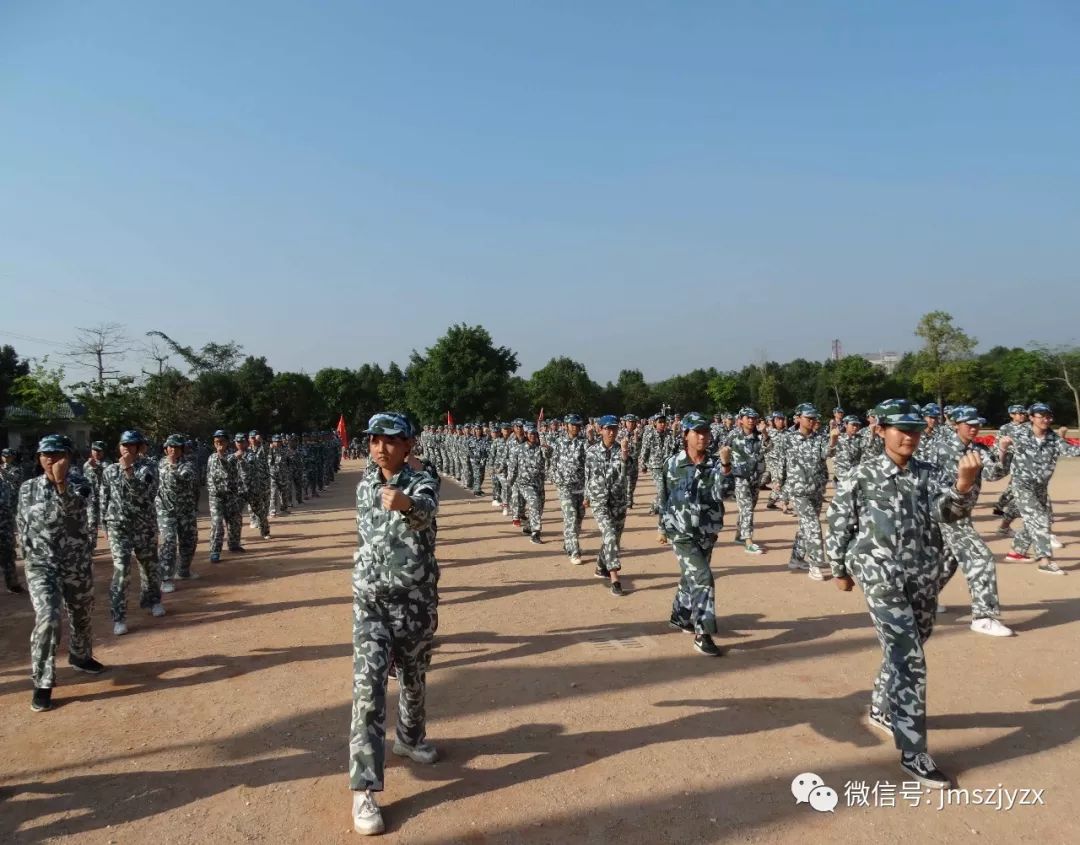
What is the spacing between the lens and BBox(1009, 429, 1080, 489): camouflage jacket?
868 cm

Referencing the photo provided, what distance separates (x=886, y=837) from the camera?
3.42 m

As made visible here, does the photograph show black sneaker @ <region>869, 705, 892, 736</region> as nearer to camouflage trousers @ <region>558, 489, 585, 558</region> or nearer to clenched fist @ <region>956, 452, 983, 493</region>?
clenched fist @ <region>956, 452, 983, 493</region>

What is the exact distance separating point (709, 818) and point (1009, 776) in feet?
5.82

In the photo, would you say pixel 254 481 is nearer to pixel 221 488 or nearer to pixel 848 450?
pixel 221 488

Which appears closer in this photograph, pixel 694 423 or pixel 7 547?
pixel 694 423

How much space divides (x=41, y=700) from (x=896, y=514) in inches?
242

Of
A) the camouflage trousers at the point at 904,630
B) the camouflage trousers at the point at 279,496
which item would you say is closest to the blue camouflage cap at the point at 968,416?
the camouflage trousers at the point at 904,630

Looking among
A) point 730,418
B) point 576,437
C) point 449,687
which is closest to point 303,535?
point 576,437

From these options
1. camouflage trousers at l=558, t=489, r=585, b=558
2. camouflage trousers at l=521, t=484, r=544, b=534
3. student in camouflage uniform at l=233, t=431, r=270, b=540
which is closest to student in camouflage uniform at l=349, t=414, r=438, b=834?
camouflage trousers at l=558, t=489, r=585, b=558

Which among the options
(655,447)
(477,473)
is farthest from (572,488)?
(477,473)

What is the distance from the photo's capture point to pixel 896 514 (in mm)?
4055

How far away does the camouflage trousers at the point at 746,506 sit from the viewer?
35.6 feet

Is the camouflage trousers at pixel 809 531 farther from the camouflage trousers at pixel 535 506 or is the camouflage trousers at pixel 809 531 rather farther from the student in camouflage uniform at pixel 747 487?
the camouflage trousers at pixel 535 506

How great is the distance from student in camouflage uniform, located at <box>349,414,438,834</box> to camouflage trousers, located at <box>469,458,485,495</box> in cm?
1794
